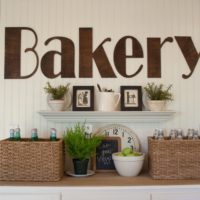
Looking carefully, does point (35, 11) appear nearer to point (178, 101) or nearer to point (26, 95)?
point (26, 95)

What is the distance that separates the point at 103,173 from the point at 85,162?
0.65 feet

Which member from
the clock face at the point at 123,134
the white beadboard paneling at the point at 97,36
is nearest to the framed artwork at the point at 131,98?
the white beadboard paneling at the point at 97,36

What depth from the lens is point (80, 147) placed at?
1835mm

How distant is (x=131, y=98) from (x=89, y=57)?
1.50 ft

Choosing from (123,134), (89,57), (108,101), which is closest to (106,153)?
(123,134)

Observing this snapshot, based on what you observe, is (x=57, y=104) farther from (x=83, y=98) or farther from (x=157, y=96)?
(x=157, y=96)

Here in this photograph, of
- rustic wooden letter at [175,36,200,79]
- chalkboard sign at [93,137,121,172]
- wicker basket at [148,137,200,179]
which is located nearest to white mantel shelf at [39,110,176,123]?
chalkboard sign at [93,137,121,172]

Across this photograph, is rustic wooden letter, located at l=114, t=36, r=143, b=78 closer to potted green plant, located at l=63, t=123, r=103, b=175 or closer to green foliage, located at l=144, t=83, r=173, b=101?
green foliage, located at l=144, t=83, r=173, b=101

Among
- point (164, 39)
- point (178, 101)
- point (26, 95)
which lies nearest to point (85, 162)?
point (26, 95)

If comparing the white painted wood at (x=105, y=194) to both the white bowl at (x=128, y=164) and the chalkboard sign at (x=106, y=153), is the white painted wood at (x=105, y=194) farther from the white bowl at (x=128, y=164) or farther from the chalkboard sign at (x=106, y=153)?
the chalkboard sign at (x=106, y=153)

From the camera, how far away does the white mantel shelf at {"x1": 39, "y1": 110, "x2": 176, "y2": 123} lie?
194cm

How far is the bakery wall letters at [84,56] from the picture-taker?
81.5 inches

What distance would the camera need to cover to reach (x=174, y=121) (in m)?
2.09

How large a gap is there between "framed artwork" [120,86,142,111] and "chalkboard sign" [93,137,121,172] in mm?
256
